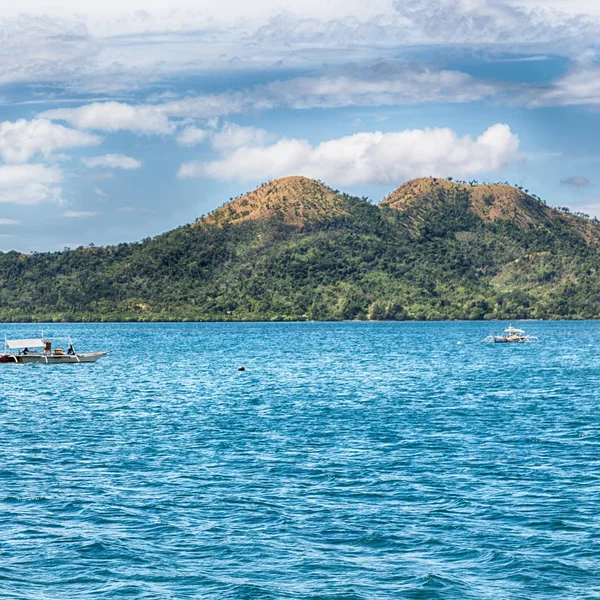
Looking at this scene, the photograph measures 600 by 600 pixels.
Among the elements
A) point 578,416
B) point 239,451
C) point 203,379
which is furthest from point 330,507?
point 203,379

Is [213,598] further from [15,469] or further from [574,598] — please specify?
[15,469]

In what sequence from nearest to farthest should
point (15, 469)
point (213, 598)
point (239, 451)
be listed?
point (213, 598)
point (15, 469)
point (239, 451)

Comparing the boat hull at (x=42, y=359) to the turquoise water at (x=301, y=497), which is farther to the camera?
the boat hull at (x=42, y=359)

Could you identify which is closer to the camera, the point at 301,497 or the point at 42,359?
the point at 301,497

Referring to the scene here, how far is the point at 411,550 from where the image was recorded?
87.1 ft

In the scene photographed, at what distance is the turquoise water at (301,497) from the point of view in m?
24.4

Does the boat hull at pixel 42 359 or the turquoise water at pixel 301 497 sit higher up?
the boat hull at pixel 42 359

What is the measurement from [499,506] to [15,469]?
19.6 meters

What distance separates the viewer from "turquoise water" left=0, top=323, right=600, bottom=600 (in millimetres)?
24359

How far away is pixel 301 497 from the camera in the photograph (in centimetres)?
3278

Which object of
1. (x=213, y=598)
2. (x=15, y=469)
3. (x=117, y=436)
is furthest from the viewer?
(x=117, y=436)

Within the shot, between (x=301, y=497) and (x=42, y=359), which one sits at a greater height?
(x=42, y=359)

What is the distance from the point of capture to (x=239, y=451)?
143ft

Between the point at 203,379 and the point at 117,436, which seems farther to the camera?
the point at 203,379
